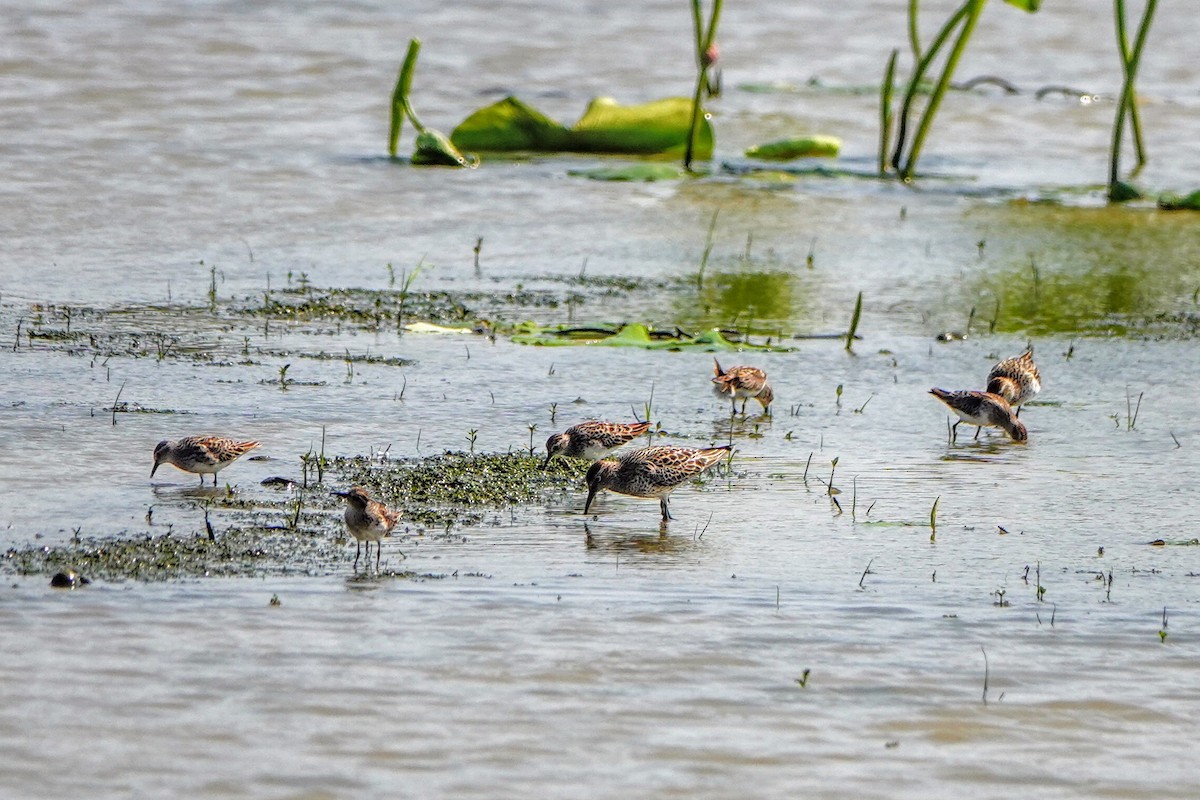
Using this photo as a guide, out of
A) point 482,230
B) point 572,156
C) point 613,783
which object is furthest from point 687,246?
point 613,783

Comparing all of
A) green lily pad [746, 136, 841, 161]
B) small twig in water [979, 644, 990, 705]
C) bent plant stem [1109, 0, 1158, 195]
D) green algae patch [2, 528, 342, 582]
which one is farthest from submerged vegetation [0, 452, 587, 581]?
green lily pad [746, 136, 841, 161]

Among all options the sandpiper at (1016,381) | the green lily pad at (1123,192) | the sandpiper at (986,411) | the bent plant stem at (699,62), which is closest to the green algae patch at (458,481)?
the sandpiper at (986,411)

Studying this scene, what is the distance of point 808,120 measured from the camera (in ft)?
66.4

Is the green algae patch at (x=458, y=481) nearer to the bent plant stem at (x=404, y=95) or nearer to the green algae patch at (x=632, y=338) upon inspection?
the green algae patch at (x=632, y=338)

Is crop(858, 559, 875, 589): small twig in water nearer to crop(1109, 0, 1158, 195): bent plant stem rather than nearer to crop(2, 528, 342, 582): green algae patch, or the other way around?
crop(2, 528, 342, 582): green algae patch

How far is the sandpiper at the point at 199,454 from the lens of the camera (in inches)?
297

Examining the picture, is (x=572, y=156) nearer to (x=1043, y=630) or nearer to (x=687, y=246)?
(x=687, y=246)

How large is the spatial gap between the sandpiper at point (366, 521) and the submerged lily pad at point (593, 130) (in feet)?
35.7

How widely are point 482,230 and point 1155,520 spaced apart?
25.0 ft

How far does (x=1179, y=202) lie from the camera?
16172mm

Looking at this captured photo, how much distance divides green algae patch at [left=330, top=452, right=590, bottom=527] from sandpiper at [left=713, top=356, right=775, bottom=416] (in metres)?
1.17

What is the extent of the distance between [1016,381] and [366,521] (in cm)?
432

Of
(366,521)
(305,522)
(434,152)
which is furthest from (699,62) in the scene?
(366,521)

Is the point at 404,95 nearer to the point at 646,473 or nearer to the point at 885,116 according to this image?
the point at 885,116
